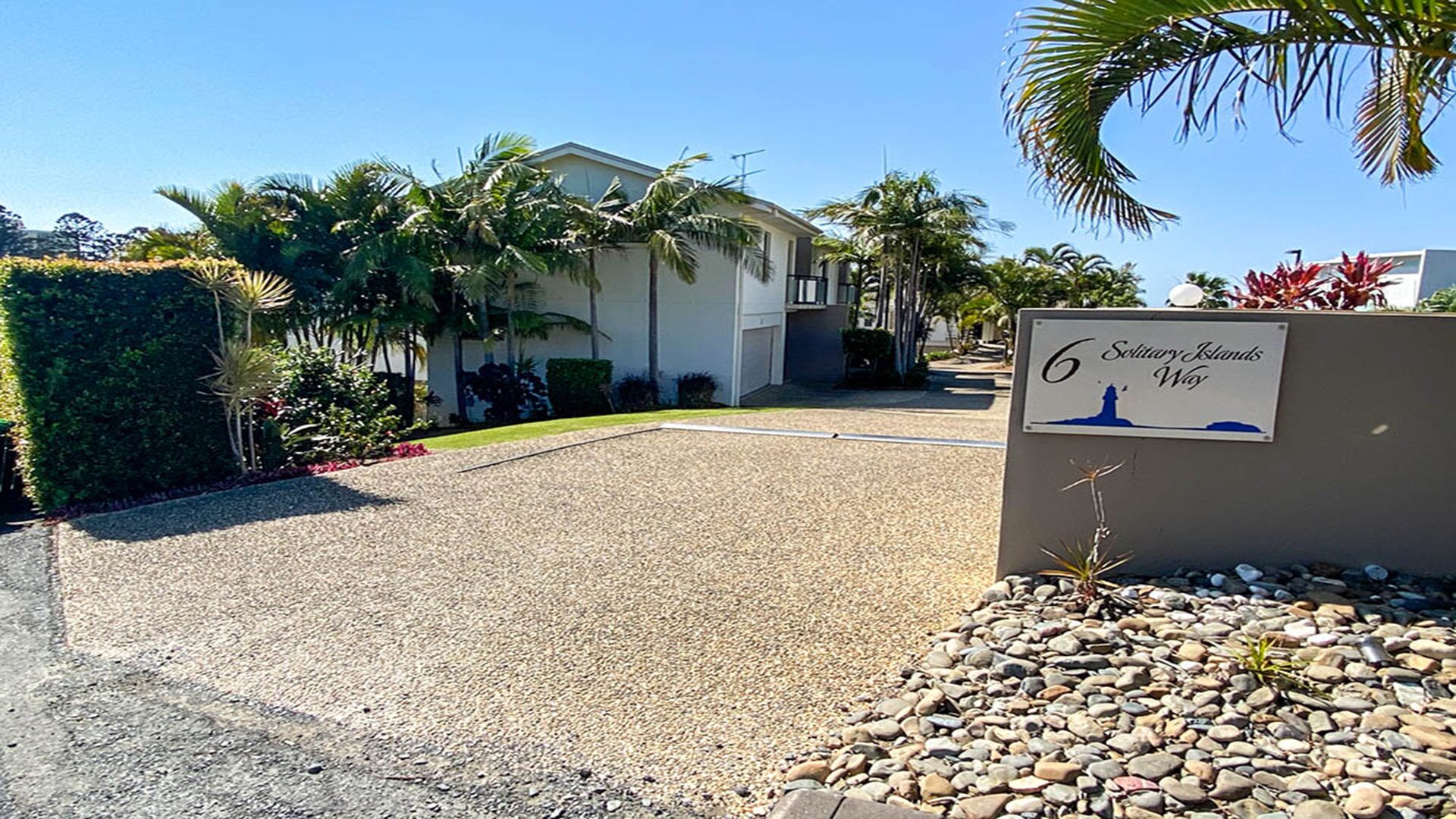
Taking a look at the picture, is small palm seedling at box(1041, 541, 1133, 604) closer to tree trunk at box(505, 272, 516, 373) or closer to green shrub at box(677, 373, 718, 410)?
green shrub at box(677, 373, 718, 410)

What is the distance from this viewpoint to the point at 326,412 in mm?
11102

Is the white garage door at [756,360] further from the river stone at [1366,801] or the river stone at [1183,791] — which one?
the river stone at [1366,801]

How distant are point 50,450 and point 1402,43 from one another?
34.6ft

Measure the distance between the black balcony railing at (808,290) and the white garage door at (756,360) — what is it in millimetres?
1880

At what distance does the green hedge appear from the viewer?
24.0ft

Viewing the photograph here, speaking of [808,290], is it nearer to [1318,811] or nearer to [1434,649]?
[1434,649]

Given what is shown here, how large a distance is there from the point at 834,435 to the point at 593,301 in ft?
32.0

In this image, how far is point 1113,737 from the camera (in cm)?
296

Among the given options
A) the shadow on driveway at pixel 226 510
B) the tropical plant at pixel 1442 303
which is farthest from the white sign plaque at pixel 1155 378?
the shadow on driveway at pixel 226 510

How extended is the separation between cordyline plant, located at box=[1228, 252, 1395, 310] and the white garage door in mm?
13096

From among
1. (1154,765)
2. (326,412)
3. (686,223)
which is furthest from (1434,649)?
(686,223)

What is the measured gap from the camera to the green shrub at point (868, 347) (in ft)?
82.9

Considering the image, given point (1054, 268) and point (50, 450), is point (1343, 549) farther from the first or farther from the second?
point (1054, 268)

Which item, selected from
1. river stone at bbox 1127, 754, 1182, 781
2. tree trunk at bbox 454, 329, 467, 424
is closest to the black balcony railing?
tree trunk at bbox 454, 329, 467, 424
